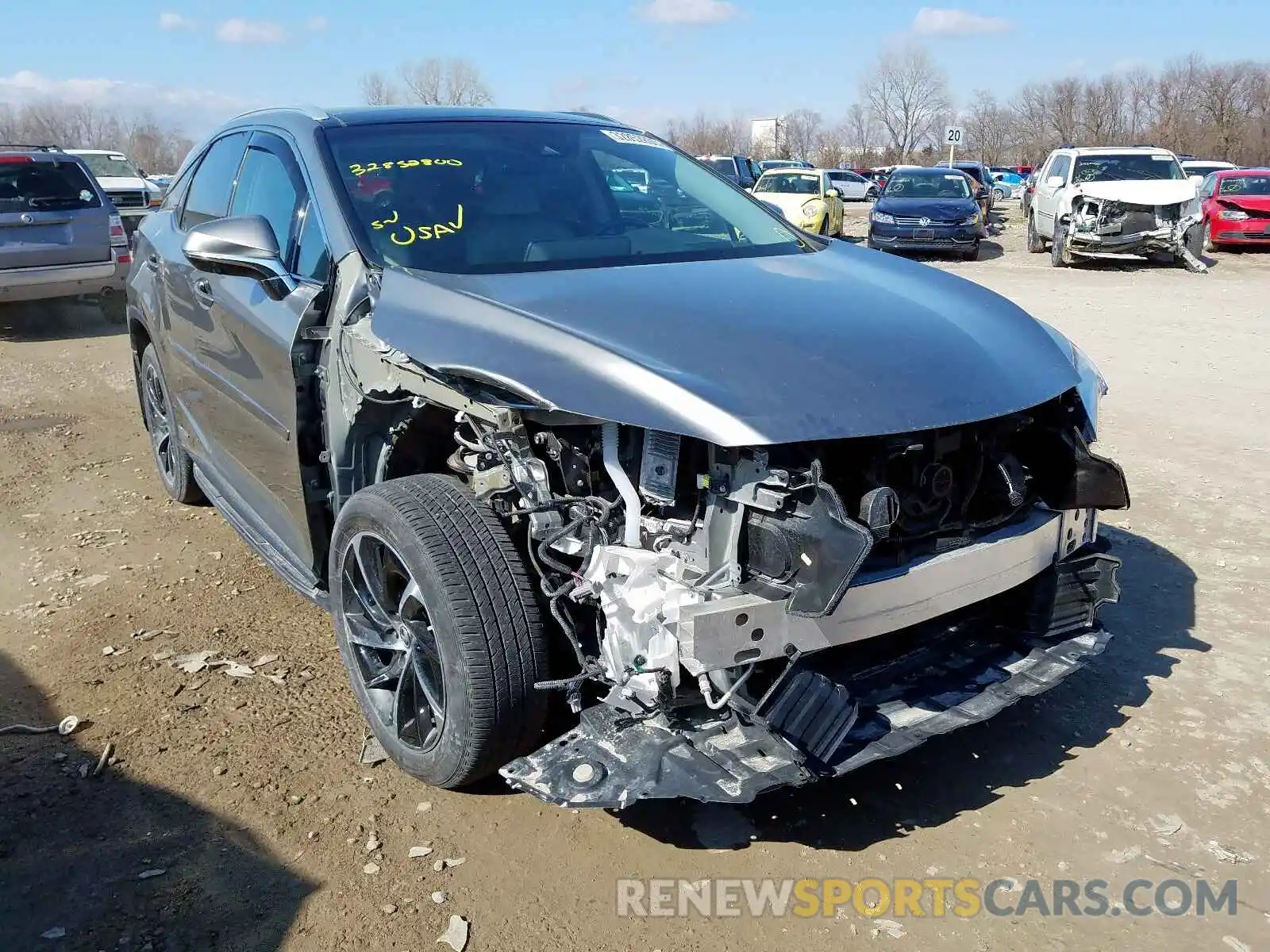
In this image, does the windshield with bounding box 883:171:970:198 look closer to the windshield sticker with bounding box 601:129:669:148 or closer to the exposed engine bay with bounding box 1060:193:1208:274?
the exposed engine bay with bounding box 1060:193:1208:274

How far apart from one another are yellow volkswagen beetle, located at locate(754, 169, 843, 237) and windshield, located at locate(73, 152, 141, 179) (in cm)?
1175

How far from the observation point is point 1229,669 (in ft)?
12.4

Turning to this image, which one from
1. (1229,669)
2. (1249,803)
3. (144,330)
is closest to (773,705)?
(1249,803)

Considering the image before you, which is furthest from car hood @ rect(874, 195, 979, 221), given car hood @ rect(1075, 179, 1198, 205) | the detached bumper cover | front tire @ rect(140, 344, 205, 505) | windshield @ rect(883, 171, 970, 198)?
the detached bumper cover

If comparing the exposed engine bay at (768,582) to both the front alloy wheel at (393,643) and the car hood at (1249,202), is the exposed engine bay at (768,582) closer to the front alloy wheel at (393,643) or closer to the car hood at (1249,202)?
the front alloy wheel at (393,643)

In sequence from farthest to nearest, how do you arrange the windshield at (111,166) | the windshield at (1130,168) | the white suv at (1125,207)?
the windshield at (111,166) < the windshield at (1130,168) < the white suv at (1125,207)

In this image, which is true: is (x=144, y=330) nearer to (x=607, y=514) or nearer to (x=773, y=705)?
(x=607, y=514)

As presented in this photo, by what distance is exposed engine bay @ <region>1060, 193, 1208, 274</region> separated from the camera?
16.6 metres

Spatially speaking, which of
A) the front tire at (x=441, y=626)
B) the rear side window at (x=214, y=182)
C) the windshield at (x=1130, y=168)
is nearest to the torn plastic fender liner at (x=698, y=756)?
the front tire at (x=441, y=626)

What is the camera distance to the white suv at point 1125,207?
16.5 metres

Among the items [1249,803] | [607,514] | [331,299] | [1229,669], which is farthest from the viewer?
[1229,669]

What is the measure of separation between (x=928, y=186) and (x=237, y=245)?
1788 cm

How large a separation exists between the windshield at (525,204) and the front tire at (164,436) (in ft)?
7.07

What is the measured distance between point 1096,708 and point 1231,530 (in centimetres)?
214
